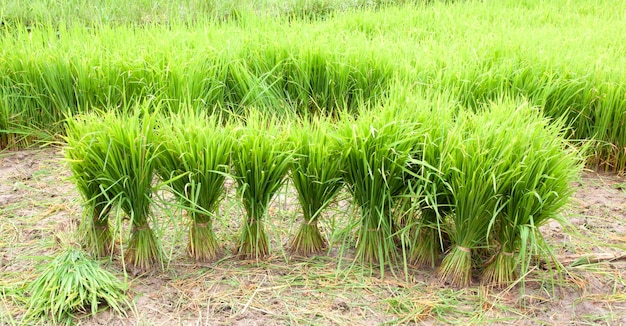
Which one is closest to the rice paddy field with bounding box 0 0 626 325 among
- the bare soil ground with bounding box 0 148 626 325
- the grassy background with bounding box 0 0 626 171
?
the bare soil ground with bounding box 0 148 626 325

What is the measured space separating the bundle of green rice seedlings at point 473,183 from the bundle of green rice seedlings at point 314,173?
0.38 meters

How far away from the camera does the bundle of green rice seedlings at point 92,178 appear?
2.10 m

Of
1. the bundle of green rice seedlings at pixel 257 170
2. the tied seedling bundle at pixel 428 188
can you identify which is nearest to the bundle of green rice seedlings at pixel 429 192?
the tied seedling bundle at pixel 428 188

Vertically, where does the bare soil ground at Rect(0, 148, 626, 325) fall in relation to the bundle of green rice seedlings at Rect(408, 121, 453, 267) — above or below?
below

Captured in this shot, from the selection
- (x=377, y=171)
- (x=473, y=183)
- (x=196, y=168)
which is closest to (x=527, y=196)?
(x=473, y=183)

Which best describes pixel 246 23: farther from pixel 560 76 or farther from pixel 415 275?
pixel 415 275

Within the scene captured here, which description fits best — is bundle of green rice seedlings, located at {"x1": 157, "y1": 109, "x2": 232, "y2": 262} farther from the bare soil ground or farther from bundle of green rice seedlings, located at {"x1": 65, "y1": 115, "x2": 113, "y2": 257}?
bundle of green rice seedlings, located at {"x1": 65, "y1": 115, "x2": 113, "y2": 257}

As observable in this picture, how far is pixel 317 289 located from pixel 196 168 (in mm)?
554

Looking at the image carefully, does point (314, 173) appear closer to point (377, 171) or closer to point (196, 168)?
point (377, 171)

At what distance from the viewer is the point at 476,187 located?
6.82 feet

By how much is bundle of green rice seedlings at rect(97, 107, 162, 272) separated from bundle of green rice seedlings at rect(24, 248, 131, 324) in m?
0.17

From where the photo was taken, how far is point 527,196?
2057 millimetres

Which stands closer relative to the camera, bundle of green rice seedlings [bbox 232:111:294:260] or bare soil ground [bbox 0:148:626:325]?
bare soil ground [bbox 0:148:626:325]

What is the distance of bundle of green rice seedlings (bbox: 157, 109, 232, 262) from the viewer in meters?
2.13
